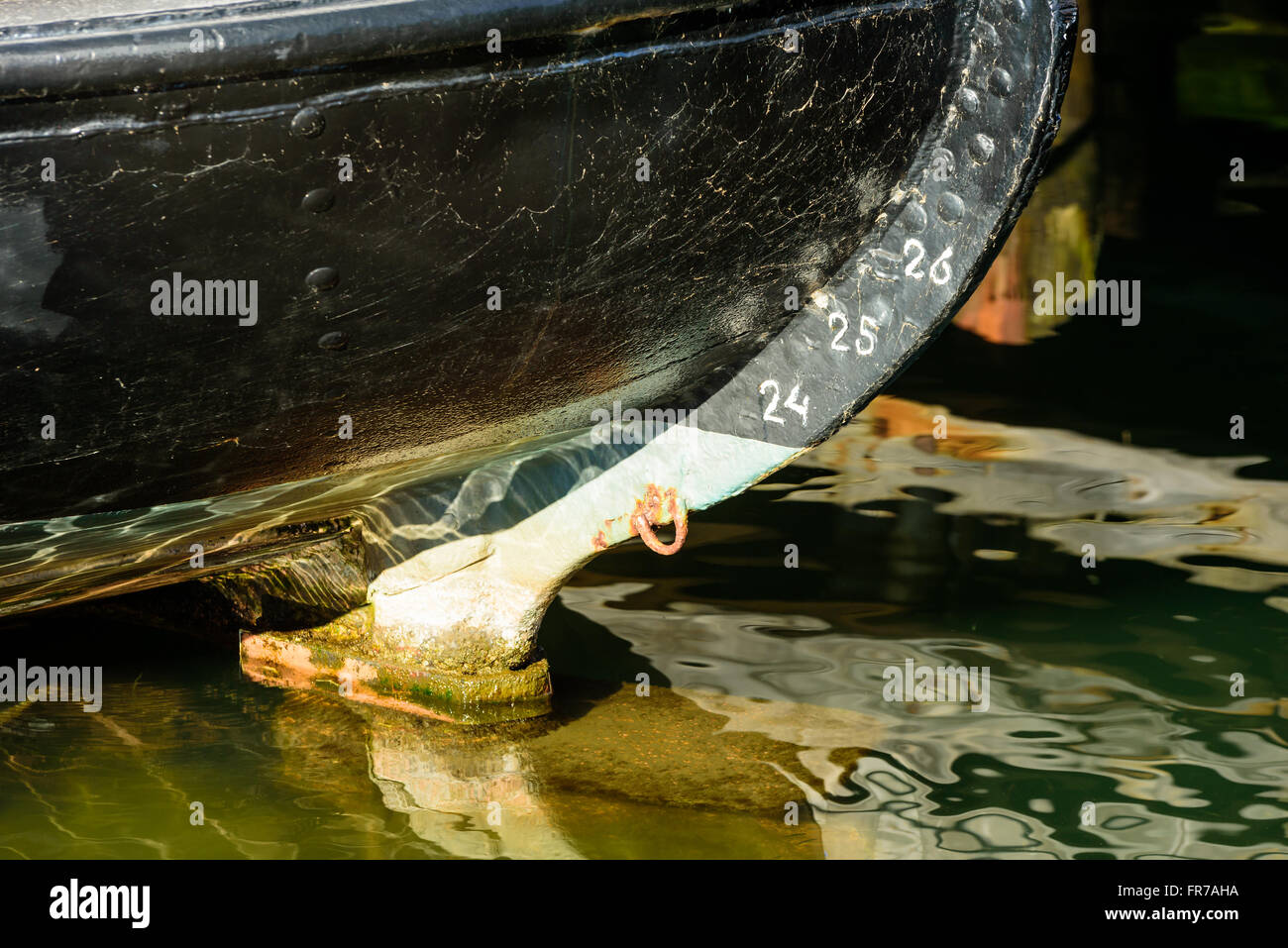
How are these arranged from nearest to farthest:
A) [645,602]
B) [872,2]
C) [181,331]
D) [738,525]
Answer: [181,331], [872,2], [645,602], [738,525]

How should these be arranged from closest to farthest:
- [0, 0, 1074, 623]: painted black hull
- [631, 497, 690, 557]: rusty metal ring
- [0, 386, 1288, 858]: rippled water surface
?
[0, 0, 1074, 623]: painted black hull, [0, 386, 1288, 858]: rippled water surface, [631, 497, 690, 557]: rusty metal ring

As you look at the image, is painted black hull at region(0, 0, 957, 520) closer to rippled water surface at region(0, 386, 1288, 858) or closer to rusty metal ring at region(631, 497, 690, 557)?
rusty metal ring at region(631, 497, 690, 557)

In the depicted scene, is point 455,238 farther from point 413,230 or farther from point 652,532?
point 652,532

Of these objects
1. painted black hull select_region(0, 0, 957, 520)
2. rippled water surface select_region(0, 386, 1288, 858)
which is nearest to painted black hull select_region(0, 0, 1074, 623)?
painted black hull select_region(0, 0, 957, 520)

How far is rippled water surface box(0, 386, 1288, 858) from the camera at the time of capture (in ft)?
7.18

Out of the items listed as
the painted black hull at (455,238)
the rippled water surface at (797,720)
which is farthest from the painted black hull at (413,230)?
the rippled water surface at (797,720)

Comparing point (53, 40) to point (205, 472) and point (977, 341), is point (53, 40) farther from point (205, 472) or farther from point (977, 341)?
point (977, 341)

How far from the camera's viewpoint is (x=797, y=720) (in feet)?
8.52

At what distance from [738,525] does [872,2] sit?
1.85 metres

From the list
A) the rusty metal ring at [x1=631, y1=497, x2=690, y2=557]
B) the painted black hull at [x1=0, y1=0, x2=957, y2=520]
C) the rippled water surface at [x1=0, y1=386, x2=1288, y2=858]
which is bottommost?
the rippled water surface at [x1=0, y1=386, x2=1288, y2=858]

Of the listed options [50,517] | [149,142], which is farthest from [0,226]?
[50,517]

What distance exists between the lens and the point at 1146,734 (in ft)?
8.05
